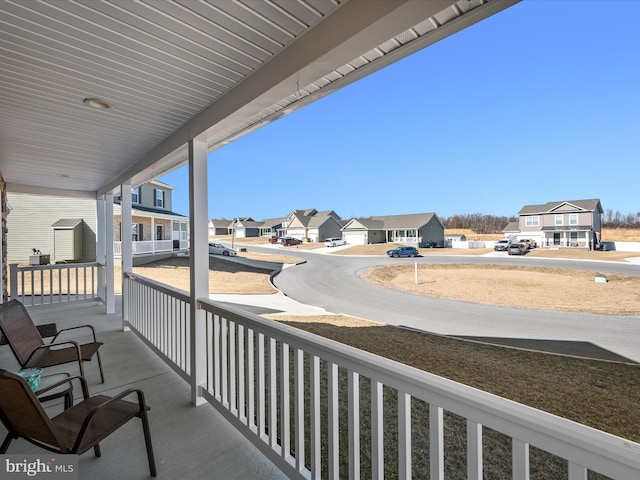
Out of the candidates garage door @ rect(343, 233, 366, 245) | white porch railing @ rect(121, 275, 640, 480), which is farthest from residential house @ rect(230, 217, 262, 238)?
white porch railing @ rect(121, 275, 640, 480)

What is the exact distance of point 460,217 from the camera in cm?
688

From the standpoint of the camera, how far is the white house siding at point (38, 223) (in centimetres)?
1277

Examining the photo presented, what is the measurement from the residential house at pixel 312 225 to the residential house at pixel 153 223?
6.82m

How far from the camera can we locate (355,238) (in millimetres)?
32594

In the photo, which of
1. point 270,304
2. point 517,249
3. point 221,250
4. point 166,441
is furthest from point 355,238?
point 166,441

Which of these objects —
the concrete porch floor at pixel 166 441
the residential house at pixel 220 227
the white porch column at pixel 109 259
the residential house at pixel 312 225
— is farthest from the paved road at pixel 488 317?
the residential house at pixel 220 227

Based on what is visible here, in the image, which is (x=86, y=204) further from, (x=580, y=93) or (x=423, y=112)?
(x=580, y=93)

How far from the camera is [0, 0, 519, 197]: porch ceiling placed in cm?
133

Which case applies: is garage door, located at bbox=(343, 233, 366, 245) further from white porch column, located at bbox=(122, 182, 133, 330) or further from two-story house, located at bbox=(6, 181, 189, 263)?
white porch column, located at bbox=(122, 182, 133, 330)

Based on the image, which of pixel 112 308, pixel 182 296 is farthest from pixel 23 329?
pixel 112 308

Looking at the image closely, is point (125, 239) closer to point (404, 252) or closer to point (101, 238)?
point (101, 238)

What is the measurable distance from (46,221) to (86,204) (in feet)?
5.39

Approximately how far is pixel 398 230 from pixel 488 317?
19302mm

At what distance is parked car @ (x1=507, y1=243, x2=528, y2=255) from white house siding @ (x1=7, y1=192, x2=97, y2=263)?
16588 mm
